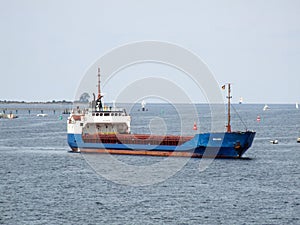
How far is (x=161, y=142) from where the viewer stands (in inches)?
2977

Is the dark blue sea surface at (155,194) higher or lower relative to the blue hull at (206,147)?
lower

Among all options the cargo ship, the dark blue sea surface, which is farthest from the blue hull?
the dark blue sea surface

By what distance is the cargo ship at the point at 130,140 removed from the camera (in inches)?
2746

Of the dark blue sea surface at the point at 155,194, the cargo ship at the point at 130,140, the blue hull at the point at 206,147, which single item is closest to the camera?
the dark blue sea surface at the point at 155,194

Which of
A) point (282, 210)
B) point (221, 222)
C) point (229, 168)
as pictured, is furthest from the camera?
point (229, 168)

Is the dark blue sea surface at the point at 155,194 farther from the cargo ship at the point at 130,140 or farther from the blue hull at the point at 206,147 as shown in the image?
the cargo ship at the point at 130,140

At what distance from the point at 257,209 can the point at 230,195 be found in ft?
17.6

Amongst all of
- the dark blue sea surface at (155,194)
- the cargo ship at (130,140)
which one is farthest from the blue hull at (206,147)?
the dark blue sea surface at (155,194)

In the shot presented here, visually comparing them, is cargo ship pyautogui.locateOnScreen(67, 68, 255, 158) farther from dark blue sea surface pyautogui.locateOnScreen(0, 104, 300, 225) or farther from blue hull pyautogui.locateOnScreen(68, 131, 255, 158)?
dark blue sea surface pyautogui.locateOnScreen(0, 104, 300, 225)

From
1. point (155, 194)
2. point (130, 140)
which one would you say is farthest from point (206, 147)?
point (155, 194)

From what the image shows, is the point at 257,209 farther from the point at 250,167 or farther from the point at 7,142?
the point at 7,142

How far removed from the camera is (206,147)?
231 feet

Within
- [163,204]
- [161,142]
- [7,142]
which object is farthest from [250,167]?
[7,142]

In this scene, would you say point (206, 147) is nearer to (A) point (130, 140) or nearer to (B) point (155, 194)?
(A) point (130, 140)
